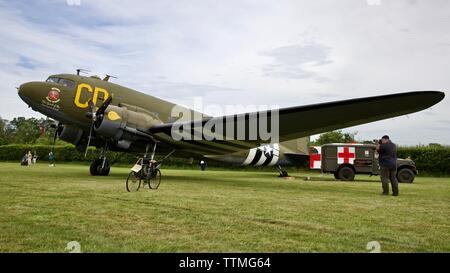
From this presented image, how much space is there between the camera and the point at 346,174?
19.2 metres

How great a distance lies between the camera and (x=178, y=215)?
220 inches

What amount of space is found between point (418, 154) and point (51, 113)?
28212 millimetres

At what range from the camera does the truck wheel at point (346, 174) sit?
62.5ft

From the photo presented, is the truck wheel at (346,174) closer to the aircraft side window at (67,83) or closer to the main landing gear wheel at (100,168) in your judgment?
the main landing gear wheel at (100,168)

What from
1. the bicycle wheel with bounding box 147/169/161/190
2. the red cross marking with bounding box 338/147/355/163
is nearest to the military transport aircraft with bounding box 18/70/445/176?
the bicycle wheel with bounding box 147/169/161/190

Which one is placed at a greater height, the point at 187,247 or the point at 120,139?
the point at 120,139

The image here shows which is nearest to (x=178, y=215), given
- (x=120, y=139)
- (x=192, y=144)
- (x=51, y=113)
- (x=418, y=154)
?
(x=120, y=139)

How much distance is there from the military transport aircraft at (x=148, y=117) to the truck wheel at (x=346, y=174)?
580 cm

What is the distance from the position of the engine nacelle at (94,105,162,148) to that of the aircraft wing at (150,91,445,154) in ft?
1.47

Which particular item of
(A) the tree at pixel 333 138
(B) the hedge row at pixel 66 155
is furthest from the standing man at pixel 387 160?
(A) the tree at pixel 333 138

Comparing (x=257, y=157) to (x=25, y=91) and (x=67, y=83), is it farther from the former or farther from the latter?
(x=25, y=91)

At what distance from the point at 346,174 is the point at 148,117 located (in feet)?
35.8
